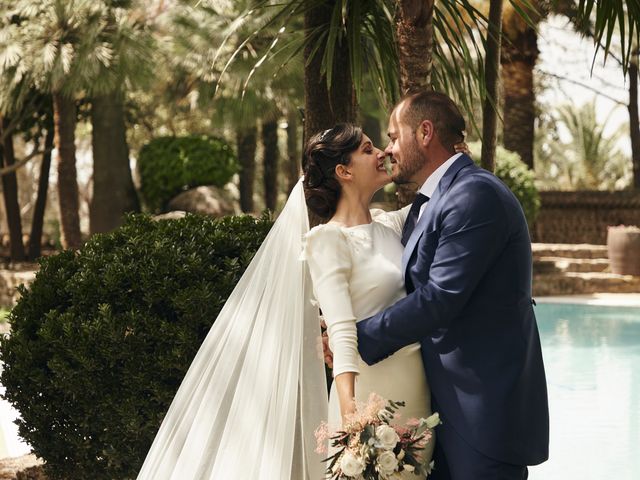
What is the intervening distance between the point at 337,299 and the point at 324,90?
3496mm

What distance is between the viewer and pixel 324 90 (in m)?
6.06

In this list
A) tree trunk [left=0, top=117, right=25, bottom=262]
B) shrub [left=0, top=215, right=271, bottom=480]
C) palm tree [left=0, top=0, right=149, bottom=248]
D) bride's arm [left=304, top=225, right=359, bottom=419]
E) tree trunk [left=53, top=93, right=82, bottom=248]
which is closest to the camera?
bride's arm [left=304, top=225, right=359, bottom=419]

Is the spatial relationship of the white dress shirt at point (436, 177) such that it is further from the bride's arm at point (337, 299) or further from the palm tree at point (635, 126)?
the palm tree at point (635, 126)

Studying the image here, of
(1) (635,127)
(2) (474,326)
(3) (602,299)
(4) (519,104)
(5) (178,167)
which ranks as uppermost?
(4) (519,104)

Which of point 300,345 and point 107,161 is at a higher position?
point 107,161

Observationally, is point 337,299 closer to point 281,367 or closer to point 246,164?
point 281,367

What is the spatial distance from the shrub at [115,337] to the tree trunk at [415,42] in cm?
118

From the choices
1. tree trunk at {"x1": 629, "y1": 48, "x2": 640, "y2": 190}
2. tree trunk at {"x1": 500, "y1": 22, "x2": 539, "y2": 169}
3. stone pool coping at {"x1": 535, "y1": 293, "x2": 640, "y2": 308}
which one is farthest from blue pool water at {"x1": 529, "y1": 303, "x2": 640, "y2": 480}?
tree trunk at {"x1": 629, "y1": 48, "x2": 640, "y2": 190}

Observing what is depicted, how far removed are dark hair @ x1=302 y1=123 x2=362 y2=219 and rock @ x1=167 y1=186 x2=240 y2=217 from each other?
A: 13471 mm

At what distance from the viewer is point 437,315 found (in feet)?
8.41

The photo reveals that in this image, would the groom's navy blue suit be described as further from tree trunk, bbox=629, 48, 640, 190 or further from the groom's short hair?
tree trunk, bbox=629, 48, 640, 190

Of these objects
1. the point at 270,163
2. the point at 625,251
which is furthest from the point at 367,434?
the point at 270,163

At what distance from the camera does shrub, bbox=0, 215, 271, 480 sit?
4039 mm

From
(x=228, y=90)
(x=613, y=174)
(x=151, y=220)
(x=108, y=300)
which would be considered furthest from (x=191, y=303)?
(x=613, y=174)
